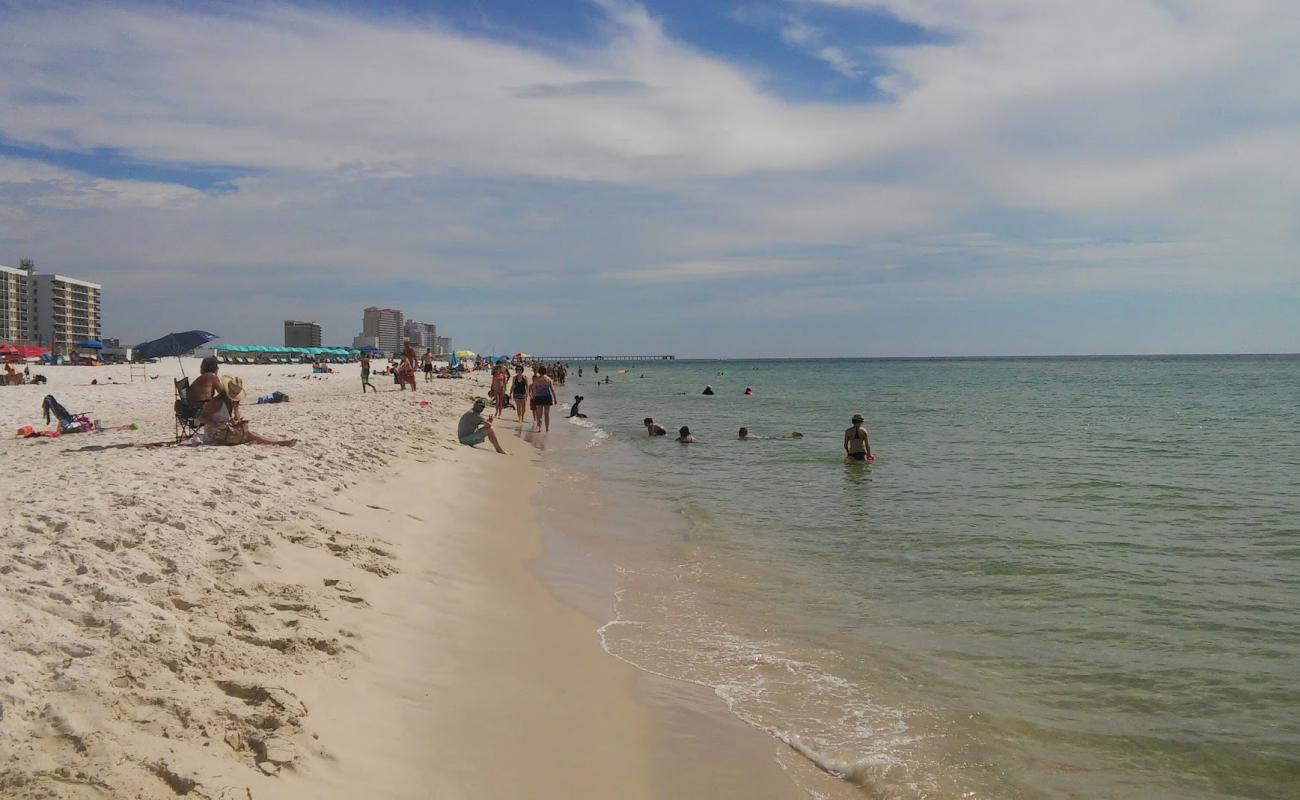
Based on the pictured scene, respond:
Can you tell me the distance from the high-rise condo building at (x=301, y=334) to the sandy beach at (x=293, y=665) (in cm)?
14805

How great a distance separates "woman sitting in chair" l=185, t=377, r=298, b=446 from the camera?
10320mm

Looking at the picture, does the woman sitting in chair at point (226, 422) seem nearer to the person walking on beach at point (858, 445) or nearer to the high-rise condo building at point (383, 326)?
the person walking on beach at point (858, 445)

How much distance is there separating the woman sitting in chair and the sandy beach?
2.49m

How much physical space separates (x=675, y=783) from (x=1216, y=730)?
3.34 m

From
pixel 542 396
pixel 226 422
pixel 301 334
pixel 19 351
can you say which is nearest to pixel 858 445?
pixel 542 396

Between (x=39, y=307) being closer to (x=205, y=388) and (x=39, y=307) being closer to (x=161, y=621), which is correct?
(x=205, y=388)

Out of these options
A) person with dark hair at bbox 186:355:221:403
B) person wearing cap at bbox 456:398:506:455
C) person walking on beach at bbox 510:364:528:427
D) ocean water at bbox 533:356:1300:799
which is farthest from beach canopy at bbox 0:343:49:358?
ocean water at bbox 533:356:1300:799

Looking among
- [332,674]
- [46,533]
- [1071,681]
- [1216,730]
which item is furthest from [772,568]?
[46,533]

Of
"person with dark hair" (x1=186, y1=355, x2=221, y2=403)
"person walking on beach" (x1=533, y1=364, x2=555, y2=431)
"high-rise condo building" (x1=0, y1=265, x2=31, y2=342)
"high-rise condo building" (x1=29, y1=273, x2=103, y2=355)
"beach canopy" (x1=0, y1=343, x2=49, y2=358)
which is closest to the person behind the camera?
"person with dark hair" (x1=186, y1=355, x2=221, y2=403)

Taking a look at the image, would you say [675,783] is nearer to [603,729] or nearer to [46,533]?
[603,729]

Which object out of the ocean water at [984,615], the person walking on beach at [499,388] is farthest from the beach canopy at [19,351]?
the ocean water at [984,615]

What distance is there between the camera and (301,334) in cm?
14512

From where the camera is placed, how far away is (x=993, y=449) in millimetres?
19312

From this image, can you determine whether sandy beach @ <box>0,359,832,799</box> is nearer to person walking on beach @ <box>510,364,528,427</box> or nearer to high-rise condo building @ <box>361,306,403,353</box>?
person walking on beach @ <box>510,364,528,427</box>
